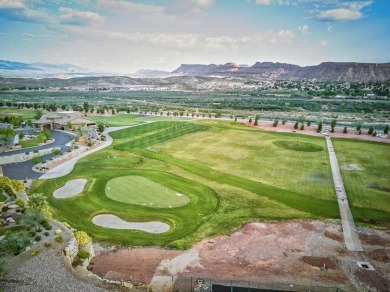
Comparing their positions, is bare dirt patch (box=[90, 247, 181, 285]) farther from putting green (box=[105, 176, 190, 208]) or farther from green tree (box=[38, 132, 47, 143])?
green tree (box=[38, 132, 47, 143])

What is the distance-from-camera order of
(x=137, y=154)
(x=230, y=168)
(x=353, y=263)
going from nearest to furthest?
(x=353, y=263) < (x=230, y=168) < (x=137, y=154)

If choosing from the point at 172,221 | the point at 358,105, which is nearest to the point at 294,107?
the point at 358,105

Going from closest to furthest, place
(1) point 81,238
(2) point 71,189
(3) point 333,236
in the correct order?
(1) point 81,238 → (3) point 333,236 → (2) point 71,189

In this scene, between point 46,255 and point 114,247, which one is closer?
point 46,255

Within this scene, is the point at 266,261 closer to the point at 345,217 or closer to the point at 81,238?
the point at 345,217

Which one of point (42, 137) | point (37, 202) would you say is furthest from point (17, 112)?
point (37, 202)

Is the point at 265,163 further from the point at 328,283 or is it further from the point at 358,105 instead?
the point at 358,105

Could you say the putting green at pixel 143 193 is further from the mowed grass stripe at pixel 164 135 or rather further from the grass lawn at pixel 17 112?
the grass lawn at pixel 17 112
